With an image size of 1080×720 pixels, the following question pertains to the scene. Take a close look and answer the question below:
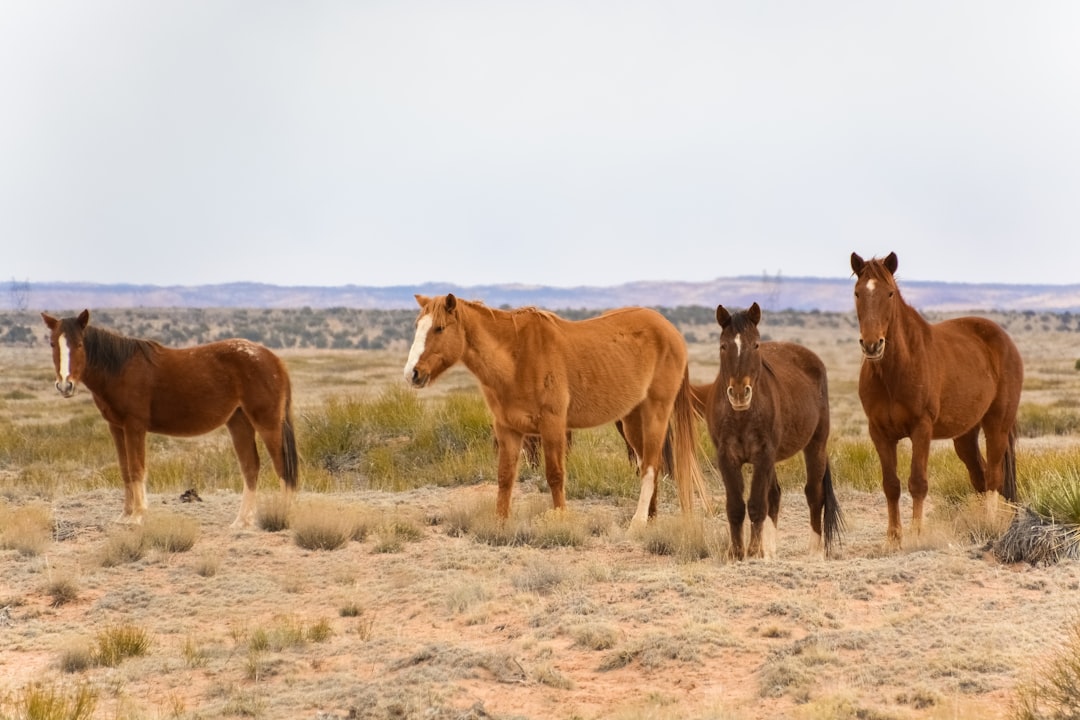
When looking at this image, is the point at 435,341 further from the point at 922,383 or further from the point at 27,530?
the point at 27,530

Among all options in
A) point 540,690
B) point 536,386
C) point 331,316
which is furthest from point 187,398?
point 331,316

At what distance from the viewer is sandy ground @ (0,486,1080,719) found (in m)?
6.38

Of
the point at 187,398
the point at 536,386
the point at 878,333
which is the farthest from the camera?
the point at 187,398

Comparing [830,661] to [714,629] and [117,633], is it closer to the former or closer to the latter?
[714,629]

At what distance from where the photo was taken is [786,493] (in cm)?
1376

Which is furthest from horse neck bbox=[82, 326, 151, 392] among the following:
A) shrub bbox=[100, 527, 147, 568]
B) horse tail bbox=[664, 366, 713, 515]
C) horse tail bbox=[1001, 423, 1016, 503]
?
horse tail bbox=[1001, 423, 1016, 503]

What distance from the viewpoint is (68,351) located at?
10.9m

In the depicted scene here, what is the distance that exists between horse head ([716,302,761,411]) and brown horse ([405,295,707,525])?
2329 mm

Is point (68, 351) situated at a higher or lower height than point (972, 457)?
higher

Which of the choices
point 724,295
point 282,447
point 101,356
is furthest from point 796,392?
point 724,295

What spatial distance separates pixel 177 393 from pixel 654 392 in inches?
179

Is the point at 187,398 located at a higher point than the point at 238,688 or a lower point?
higher

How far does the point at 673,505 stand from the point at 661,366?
209cm

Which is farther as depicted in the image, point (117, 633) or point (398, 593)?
point (398, 593)
